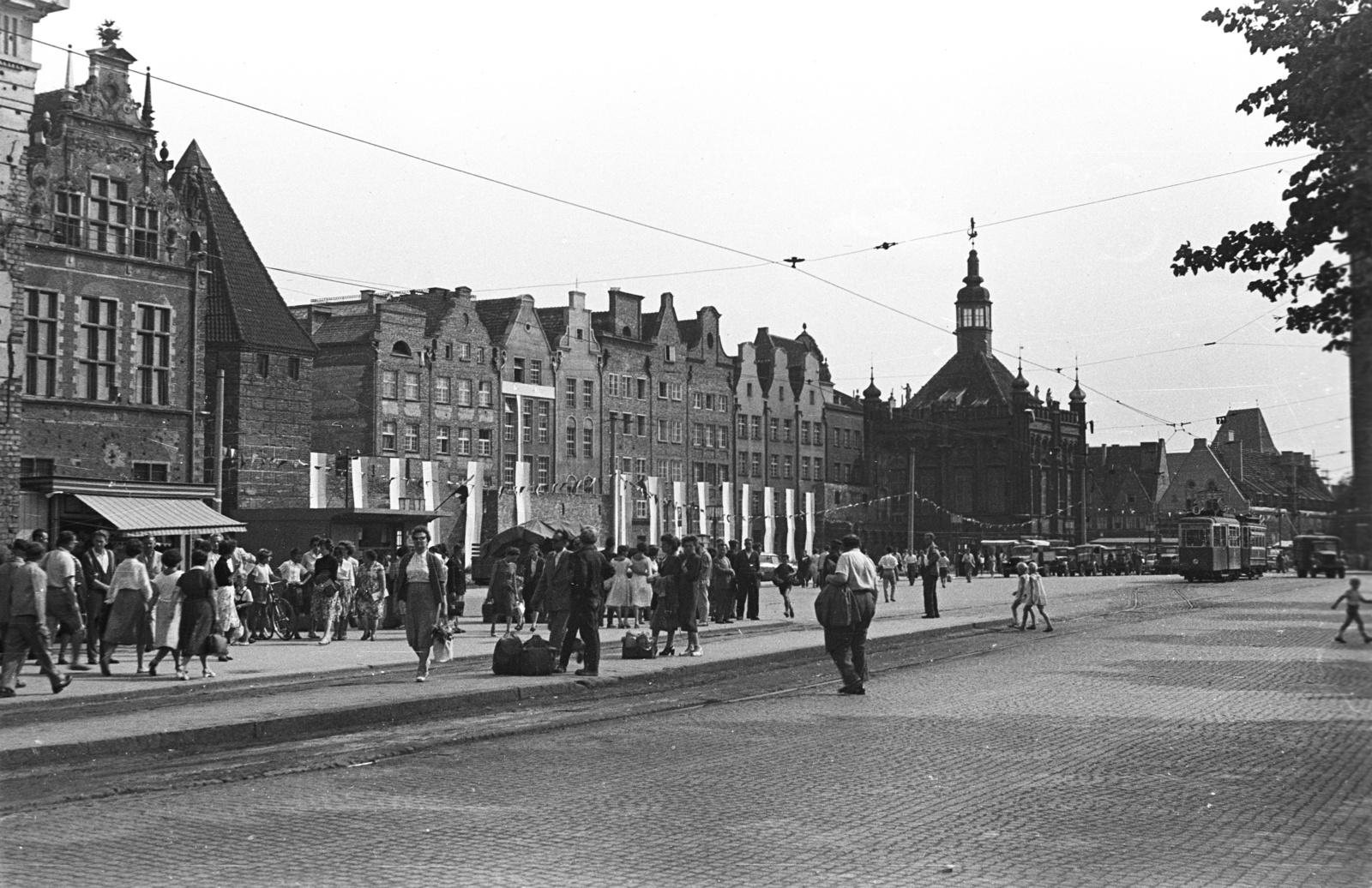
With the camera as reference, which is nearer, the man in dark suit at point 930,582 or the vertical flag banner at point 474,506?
A: the man in dark suit at point 930,582

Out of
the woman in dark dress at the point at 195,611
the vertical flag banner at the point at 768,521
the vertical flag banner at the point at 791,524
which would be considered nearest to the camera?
the woman in dark dress at the point at 195,611

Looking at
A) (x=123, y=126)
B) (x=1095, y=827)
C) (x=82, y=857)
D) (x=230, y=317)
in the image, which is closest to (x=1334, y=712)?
(x=1095, y=827)

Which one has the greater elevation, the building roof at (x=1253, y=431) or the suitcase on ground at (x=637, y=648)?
the building roof at (x=1253, y=431)

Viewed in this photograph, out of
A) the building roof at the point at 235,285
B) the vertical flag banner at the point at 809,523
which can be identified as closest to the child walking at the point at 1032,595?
the building roof at the point at 235,285

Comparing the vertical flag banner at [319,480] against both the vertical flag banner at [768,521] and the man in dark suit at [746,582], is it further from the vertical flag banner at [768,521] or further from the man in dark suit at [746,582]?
the vertical flag banner at [768,521]

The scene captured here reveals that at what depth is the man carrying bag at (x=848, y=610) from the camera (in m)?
17.1

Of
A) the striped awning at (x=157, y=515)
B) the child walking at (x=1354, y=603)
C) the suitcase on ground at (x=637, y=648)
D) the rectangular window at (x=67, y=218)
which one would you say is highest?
the rectangular window at (x=67, y=218)

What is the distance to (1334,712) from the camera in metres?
14.3

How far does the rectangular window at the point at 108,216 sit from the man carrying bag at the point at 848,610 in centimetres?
3033

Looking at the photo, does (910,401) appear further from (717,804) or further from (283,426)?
(717,804)

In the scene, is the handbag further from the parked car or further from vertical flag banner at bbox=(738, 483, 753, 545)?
vertical flag banner at bbox=(738, 483, 753, 545)

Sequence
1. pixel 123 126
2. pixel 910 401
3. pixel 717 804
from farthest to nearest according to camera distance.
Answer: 1. pixel 910 401
2. pixel 123 126
3. pixel 717 804

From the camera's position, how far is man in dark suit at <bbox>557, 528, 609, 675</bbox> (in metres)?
18.8

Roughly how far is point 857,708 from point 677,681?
4490mm
